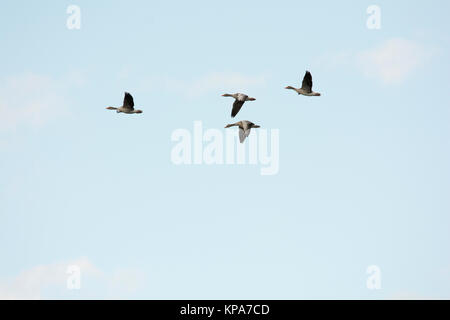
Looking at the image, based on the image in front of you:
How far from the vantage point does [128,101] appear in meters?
56.4

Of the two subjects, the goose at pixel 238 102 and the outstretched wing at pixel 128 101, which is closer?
the goose at pixel 238 102

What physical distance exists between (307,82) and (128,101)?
519 inches

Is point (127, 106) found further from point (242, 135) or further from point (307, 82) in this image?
point (307, 82)

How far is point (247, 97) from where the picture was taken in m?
54.6

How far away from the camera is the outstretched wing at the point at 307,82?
54.2m

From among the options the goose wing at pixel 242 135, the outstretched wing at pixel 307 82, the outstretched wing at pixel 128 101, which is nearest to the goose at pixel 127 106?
the outstretched wing at pixel 128 101

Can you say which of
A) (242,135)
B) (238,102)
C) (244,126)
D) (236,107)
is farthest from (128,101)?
(242,135)

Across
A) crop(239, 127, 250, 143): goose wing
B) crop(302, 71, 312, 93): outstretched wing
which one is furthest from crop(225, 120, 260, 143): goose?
crop(302, 71, 312, 93): outstretched wing

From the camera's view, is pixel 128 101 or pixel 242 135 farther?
pixel 128 101

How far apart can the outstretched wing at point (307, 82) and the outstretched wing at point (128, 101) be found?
1265cm

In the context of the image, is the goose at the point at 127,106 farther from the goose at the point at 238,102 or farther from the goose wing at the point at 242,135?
the goose wing at the point at 242,135

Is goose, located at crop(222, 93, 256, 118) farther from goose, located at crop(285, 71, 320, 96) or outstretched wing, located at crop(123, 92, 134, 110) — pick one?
outstretched wing, located at crop(123, 92, 134, 110)
